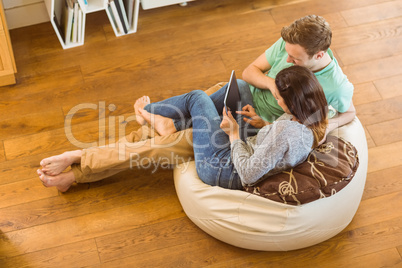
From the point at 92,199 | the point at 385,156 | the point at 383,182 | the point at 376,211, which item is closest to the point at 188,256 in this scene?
the point at 92,199

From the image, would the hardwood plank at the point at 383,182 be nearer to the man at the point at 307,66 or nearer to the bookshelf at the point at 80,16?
the man at the point at 307,66

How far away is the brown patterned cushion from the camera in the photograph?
197 cm

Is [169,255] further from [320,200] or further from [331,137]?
[331,137]

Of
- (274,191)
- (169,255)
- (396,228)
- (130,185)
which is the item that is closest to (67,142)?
(130,185)

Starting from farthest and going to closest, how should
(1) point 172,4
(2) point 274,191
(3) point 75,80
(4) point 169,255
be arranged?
(1) point 172,4
(3) point 75,80
(4) point 169,255
(2) point 274,191

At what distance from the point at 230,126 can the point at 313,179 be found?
417 millimetres

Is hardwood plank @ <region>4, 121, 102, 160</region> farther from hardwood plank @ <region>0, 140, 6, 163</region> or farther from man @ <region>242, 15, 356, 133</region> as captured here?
man @ <region>242, 15, 356, 133</region>

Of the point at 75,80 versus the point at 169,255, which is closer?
the point at 169,255

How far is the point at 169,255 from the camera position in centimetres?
224

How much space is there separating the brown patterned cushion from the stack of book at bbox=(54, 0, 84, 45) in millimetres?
1530

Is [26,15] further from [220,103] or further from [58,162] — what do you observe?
[220,103]

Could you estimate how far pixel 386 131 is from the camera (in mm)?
2652

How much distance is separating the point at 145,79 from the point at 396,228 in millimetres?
1518

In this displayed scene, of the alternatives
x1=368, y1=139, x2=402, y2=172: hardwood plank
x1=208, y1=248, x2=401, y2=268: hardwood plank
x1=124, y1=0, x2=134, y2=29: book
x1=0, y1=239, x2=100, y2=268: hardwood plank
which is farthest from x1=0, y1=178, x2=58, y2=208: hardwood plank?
x1=368, y1=139, x2=402, y2=172: hardwood plank
